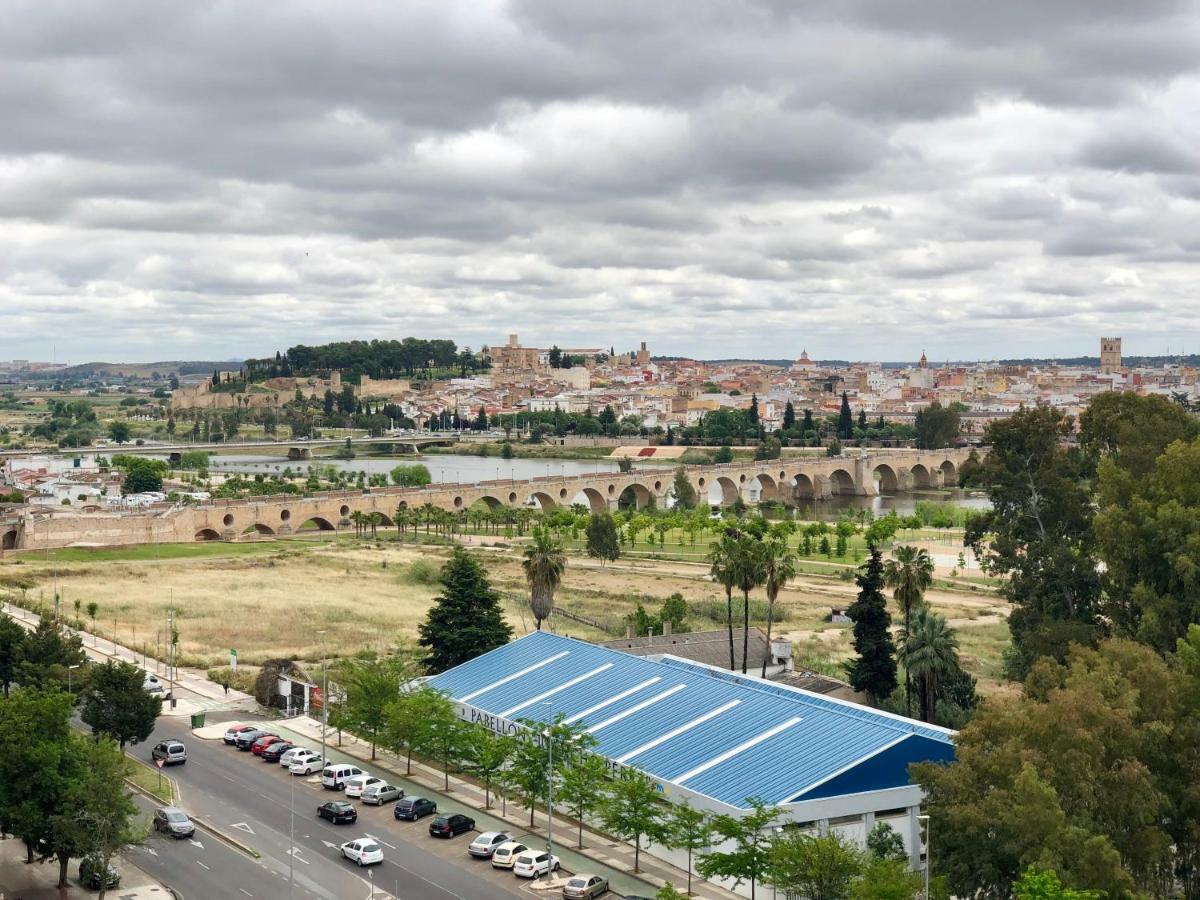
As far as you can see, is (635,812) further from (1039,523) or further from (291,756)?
(1039,523)

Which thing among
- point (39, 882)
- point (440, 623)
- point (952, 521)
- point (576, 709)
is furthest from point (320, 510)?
point (39, 882)

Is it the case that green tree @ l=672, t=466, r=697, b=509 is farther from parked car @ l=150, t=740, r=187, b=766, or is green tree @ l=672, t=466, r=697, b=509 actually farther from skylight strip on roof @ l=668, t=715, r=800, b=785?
skylight strip on roof @ l=668, t=715, r=800, b=785

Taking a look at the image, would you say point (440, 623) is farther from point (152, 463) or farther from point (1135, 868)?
point (152, 463)

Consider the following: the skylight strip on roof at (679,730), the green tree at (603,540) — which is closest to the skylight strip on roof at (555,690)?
the skylight strip on roof at (679,730)

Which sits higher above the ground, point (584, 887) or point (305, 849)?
point (584, 887)

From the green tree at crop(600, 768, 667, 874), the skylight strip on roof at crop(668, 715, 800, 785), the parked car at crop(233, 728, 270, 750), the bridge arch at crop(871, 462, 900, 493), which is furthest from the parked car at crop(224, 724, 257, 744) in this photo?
the bridge arch at crop(871, 462, 900, 493)

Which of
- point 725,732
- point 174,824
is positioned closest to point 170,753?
point 174,824
